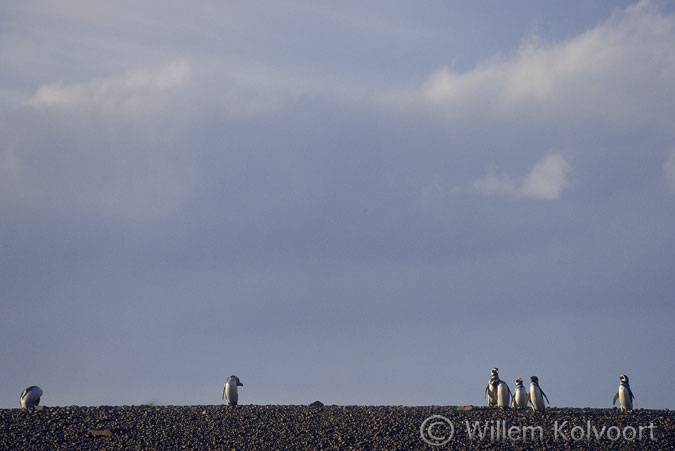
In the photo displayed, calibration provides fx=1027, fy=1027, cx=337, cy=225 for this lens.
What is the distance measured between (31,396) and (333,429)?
17.0 m

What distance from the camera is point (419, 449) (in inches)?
1438

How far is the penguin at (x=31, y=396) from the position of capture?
47.6 metres

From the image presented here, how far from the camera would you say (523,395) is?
45.4 metres

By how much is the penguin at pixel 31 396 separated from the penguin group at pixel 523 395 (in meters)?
21.0

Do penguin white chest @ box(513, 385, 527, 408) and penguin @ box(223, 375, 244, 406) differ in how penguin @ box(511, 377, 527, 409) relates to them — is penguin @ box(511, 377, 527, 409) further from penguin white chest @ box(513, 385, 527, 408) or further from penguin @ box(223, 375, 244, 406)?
penguin @ box(223, 375, 244, 406)

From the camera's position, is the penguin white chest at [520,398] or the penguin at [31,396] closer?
the penguin white chest at [520,398]

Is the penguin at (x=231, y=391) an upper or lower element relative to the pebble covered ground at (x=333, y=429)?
upper

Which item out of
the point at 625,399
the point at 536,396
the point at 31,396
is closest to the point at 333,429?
the point at 536,396

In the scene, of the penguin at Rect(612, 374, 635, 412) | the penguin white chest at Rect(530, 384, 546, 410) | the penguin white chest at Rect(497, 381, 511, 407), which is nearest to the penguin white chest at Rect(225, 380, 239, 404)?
the penguin white chest at Rect(497, 381, 511, 407)

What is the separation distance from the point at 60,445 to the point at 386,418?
39.9 ft

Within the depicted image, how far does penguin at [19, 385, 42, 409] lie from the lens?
47.6 metres

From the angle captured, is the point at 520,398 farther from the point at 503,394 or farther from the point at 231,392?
the point at 231,392

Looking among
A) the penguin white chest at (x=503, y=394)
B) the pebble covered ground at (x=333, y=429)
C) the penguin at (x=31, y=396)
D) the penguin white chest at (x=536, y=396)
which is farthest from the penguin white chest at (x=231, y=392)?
the penguin white chest at (x=536, y=396)

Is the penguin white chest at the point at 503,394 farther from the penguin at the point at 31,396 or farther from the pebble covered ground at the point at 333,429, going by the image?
the penguin at the point at 31,396
